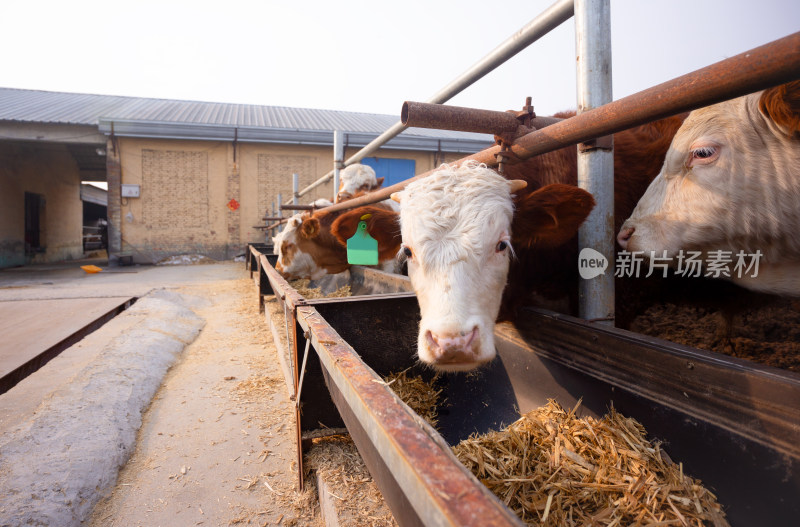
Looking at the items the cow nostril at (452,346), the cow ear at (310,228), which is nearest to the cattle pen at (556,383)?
the cow nostril at (452,346)

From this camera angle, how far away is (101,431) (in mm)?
2189

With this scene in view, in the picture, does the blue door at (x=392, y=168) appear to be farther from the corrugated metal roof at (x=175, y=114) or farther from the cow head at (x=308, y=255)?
the cow head at (x=308, y=255)

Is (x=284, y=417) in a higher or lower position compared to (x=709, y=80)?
lower

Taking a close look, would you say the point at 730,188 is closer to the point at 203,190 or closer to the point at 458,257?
the point at 458,257

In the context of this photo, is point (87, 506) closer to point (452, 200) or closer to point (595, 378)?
point (452, 200)

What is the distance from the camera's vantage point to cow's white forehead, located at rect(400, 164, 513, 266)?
1.61 m

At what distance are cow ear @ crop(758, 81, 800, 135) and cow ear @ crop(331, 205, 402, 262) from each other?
1.61 m

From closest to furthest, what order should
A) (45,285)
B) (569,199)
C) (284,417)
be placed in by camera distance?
(569,199) → (284,417) → (45,285)

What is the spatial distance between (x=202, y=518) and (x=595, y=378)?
1661mm

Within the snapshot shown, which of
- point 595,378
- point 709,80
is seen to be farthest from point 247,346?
point 709,80

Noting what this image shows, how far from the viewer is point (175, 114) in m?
18.1

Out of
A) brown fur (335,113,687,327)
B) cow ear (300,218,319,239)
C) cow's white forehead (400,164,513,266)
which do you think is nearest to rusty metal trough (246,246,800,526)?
brown fur (335,113,687,327)

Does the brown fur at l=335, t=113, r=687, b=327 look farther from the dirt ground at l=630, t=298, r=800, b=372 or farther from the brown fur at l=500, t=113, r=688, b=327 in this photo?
the dirt ground at l=630, t=298, r=800, b=372

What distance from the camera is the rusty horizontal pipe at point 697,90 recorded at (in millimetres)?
788
